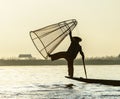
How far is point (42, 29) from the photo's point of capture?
136ft

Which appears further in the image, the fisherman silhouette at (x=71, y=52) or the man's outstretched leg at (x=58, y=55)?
the man's outstretched leg at (x=58, y=55)

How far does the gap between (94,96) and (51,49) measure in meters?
5.28

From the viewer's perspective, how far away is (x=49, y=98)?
38000mm

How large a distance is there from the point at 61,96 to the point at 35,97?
80.5 inches

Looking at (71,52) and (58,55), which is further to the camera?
(58,55)

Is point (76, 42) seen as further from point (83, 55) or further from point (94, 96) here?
point (94, 96)

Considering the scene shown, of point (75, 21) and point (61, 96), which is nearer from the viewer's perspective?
point (61, 96)

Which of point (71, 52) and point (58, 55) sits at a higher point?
point (71, 52)

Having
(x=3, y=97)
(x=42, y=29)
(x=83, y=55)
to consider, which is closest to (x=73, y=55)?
(x=83, y=55)

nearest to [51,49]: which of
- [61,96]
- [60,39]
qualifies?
[60,39]

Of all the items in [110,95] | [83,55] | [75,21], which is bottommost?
[110,95]

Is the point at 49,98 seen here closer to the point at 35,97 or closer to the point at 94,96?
the point at 35,97

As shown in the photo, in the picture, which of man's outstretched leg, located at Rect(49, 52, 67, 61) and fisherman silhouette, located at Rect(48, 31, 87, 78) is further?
man's outstretched leg, located at Rect(49, 52, 67, 61)

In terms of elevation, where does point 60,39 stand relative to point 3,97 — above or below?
above
